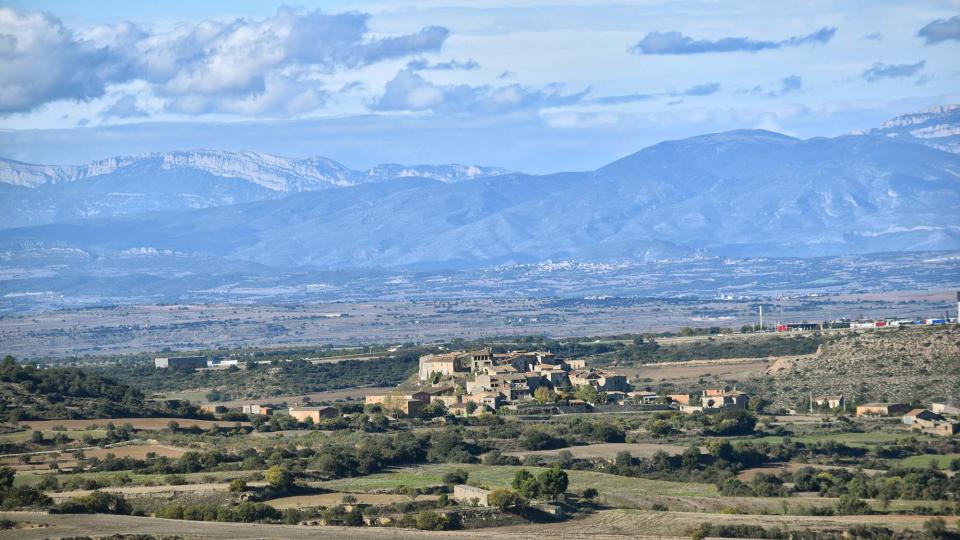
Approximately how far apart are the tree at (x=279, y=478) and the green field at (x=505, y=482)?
5.27 ft

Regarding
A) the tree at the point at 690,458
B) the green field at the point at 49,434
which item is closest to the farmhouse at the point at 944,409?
the tree at the point at 690,458

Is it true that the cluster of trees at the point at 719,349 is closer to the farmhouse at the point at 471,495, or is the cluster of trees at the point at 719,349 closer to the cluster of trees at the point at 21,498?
the farmhouse at the point at 471,495

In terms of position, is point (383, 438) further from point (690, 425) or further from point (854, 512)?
point (854, 512)

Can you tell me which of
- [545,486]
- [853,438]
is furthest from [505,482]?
[853,438]

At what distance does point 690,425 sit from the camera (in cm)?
7706

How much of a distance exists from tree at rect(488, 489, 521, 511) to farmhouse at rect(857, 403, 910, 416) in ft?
111

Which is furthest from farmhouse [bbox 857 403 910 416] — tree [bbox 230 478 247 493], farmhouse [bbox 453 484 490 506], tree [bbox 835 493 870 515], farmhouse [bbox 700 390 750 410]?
tree [bbox 230 478 247 493]

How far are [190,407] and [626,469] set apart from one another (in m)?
29.9

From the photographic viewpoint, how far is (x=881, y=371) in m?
94.6

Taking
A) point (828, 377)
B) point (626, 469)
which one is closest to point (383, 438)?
point (626, 469)

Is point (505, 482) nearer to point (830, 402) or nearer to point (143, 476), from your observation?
point (143, 476)

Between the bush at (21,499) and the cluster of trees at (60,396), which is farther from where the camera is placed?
the cluster of trees at (60,396)

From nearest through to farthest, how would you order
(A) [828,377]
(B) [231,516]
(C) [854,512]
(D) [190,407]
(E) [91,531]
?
(E) [91,531] < (B) [231,516] < (C) [854,512] < (D) [190,407] < (A) [828,377]

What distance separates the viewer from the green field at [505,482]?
56875 millimetres
